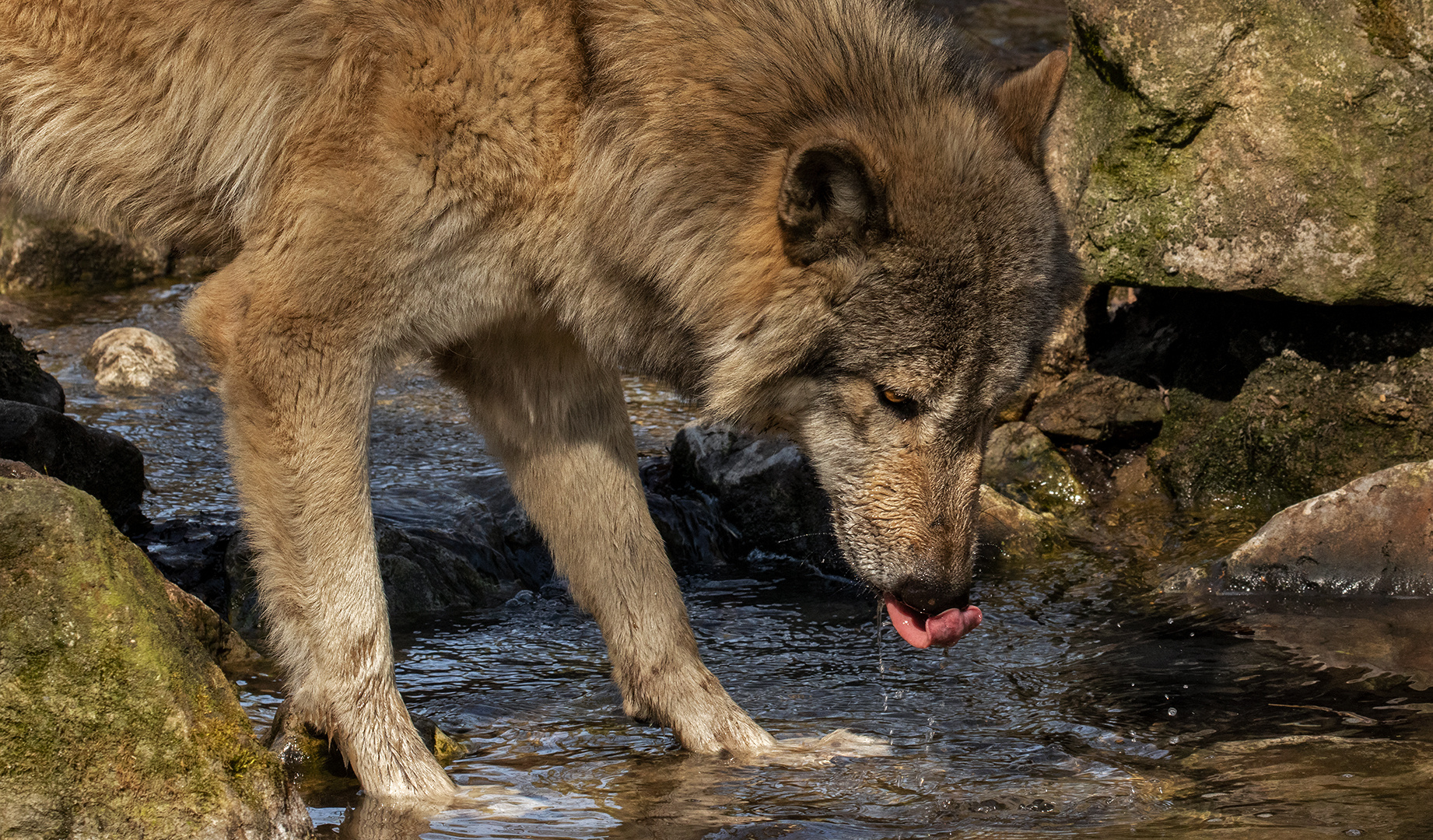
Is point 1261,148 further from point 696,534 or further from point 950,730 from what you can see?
point 950,730

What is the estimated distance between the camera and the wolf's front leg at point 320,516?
375cm

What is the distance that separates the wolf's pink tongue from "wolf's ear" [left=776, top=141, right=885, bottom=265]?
3.65 feet

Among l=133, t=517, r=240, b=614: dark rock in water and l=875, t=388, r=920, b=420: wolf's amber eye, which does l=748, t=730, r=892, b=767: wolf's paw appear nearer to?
l=875, t=388, r=920, b=420: wolf's amber eye

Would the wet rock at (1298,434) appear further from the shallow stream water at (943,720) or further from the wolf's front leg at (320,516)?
the wolf's front leg at (320,516)

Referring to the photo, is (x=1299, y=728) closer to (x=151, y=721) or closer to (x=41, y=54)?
(x=151, y=721)

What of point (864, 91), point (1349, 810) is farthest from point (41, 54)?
point (1349, 810)

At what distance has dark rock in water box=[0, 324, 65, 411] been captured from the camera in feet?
21.9

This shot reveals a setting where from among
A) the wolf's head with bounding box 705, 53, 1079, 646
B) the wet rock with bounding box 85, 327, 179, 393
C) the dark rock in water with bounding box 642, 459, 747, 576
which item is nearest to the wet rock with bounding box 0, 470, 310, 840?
the wolf's head with bounding box 705, 53, 1079, 646

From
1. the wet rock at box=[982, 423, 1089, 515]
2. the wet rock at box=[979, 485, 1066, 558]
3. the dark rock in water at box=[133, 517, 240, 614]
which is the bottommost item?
the dark rock in water at box=[133, 517, 240, 614]

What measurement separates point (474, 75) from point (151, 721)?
1873 mm

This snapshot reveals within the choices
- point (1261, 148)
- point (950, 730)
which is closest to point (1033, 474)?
point (1261, 148)

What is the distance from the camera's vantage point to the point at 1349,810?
3.44m

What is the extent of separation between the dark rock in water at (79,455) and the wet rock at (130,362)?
225cm

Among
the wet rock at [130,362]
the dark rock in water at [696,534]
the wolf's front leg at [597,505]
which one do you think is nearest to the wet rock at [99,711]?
the wolf's front leg at [597,505]
